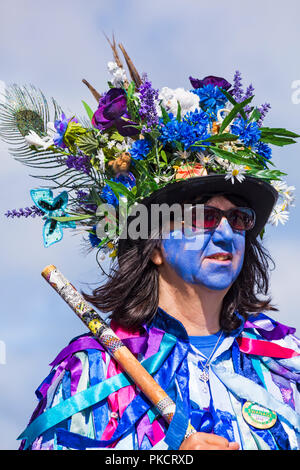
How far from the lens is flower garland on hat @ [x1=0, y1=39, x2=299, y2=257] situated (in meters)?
4.10

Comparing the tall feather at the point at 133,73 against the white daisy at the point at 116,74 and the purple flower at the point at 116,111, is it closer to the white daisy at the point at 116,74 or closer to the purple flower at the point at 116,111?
the white daisy at the point at 116,74

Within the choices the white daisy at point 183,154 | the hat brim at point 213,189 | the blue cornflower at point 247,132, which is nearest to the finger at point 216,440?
the hat brim at point 213,189

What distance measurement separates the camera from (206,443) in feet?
11.2

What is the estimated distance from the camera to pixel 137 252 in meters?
4.27

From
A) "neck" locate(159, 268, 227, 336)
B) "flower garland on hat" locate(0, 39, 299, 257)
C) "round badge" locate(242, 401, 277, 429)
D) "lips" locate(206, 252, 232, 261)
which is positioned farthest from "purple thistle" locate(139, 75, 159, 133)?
"round badge" locate(242, 401, 277, 429)

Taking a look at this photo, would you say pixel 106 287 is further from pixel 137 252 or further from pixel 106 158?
pixel 106 158

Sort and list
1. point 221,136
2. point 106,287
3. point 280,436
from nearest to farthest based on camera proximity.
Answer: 1. point 280,436
2. point 221,136
3. point 106,287

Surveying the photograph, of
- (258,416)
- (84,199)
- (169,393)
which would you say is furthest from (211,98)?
(258,416)

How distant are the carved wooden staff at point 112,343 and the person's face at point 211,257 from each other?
54cm

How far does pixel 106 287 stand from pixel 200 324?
2.14ft

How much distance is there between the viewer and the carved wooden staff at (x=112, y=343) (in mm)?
3623

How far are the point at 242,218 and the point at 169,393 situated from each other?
3.58 ft

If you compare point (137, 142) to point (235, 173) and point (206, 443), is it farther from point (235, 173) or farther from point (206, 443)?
point (206, 443)

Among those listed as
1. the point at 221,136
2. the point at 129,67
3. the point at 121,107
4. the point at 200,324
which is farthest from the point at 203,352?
the point at 129,67
